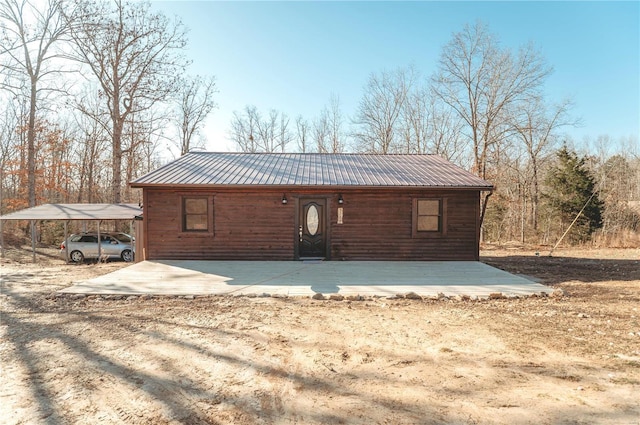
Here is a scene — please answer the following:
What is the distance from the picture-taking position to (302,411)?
2.55m

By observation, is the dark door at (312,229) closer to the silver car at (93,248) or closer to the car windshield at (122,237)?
the silver car at (93,248)

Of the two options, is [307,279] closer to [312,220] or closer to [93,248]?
[312,220]

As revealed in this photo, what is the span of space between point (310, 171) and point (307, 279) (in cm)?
439

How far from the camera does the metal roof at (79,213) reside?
40.4 ft

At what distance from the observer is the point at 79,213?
12.9 m

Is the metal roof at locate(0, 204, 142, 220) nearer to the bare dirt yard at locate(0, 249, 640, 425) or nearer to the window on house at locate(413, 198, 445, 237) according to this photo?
the bare dirt yard at locate(0, 249, 640, 425)

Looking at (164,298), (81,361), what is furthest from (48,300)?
(81,361)

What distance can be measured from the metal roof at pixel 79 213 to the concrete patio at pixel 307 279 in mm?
4622

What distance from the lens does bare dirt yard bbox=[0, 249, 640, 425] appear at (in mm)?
2559

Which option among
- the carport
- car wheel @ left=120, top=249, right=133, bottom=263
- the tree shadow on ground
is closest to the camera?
the tree shadow on ground

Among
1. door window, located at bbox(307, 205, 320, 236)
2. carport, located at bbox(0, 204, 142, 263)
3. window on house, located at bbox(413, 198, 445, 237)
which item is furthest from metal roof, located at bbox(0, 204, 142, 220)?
window on house, located at bbox(413, 198, 445, 237)

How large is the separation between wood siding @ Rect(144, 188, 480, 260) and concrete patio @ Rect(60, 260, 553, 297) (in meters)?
0.48

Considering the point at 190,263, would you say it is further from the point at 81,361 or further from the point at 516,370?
the point at 516,370

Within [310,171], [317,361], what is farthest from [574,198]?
[317,361]
